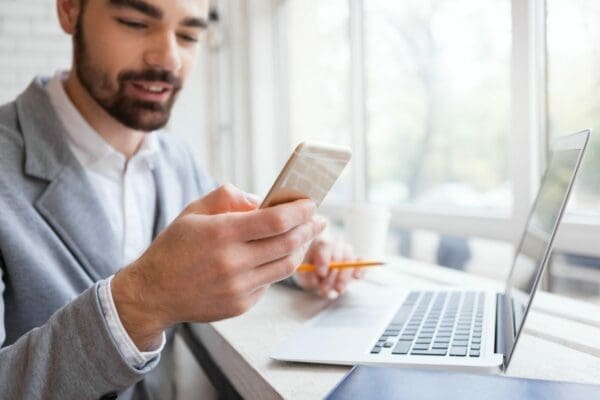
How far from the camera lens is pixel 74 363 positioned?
1.86 ft

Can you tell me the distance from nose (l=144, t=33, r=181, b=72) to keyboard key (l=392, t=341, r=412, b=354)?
27.9 inches

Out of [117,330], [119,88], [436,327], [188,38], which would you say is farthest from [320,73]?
[117,330]

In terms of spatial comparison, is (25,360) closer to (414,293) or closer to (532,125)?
(414,293)

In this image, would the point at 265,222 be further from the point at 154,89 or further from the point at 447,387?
the point at 154,89

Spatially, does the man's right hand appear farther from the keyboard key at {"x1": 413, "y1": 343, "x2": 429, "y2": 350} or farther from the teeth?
the teeth

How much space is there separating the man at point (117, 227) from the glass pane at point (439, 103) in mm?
531

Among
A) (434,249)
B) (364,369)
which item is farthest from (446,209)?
(364,369)

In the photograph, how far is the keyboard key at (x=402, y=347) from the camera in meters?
0.59

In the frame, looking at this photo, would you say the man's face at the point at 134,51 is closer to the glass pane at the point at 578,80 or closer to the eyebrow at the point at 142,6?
the eyebrow at the point at 142,6

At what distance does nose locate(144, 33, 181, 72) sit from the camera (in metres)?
1.04

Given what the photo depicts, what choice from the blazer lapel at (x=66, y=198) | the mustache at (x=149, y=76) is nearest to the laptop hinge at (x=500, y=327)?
the blazer lapel at (x=66, y=198)

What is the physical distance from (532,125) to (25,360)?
955 mm

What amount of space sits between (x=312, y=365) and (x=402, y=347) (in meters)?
0.10

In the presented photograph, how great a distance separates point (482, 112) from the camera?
1279 mm
